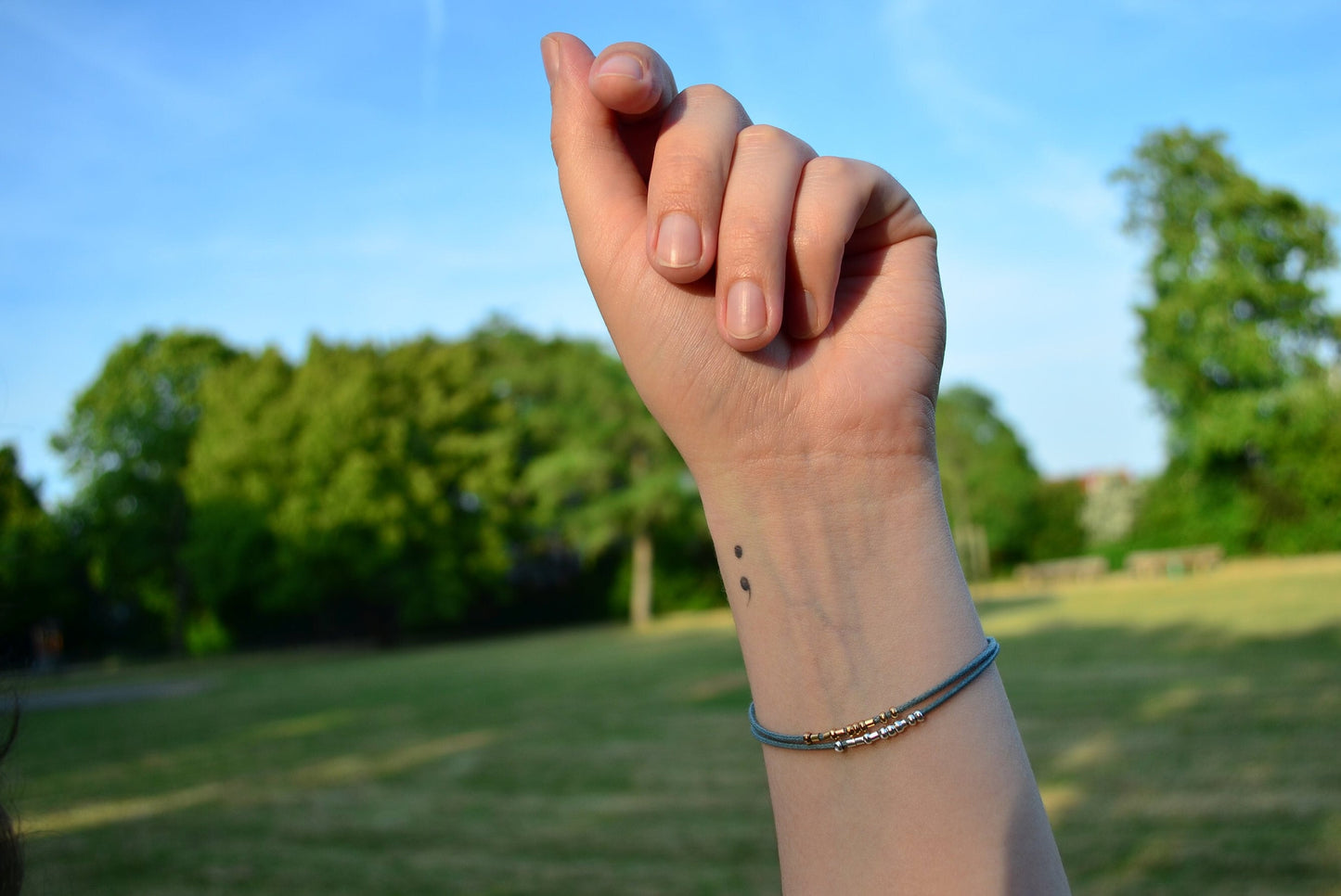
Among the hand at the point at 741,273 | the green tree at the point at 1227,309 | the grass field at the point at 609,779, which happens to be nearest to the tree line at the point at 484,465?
the green tree at the point at 1227,309

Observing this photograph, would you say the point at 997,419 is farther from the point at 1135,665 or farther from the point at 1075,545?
the point at 1135,665

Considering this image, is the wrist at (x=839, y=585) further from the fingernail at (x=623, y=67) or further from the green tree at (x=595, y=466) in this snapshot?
the green tree at (x=595, y=466)

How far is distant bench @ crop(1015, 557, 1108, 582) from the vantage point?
32156mm

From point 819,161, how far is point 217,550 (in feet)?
88.7

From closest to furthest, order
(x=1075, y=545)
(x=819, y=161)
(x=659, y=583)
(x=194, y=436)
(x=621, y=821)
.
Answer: (x=819, y=161) → (x=621, y=821) → (x=194, y=436) → (x=659, y=583) → (x=1075, y=545)

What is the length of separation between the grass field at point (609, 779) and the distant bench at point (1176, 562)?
1728 centimetres

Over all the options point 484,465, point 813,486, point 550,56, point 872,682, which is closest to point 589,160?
point 550,56

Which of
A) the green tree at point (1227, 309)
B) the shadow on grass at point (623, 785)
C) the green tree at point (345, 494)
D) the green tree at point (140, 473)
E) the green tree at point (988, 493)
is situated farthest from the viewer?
the green tree at point (988, 493)

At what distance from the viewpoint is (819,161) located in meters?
0.90

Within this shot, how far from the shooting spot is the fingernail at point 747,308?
82 centimetres

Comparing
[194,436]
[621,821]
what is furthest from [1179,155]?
[194,436]

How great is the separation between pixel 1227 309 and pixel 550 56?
23177 millimetres

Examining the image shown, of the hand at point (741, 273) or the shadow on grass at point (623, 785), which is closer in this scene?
the hand at point (741, 273)

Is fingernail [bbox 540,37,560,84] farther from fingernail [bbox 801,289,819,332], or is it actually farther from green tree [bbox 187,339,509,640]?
green tree [bbox 187,339,509,640]
